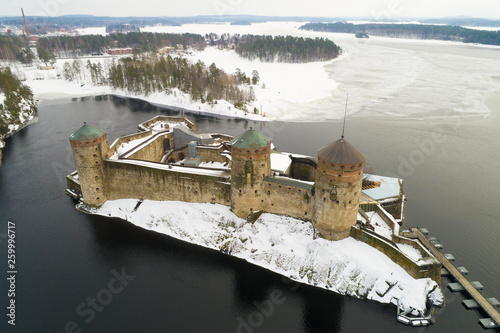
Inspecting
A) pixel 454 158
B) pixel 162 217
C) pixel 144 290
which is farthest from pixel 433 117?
pixel 144 290

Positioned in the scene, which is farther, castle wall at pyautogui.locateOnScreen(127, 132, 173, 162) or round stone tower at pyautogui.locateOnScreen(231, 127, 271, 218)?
castle wall at pyautogui.locateOnScreen(127, 132, 173, 162)

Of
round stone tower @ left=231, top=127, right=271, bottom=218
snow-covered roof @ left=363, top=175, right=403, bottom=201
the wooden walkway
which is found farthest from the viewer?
snow-covered roof @ left=363, top=175, right=403, bottom=201

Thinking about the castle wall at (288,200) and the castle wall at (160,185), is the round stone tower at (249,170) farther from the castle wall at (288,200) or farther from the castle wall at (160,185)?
the castle wall at (160,185)

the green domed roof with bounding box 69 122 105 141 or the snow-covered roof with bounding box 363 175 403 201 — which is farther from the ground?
the green domed roof with bounding box 69 122 105 141

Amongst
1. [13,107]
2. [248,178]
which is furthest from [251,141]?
[13,107]

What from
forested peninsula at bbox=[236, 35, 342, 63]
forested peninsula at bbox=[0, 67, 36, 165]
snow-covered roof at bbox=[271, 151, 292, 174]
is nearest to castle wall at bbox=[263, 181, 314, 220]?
snow-covered roof at bbox=[271, 151, 292, 174]

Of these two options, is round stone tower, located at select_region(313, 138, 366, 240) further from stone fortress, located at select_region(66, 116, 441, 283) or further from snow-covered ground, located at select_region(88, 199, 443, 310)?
snow-covered ground, located at select_region(88, 199, 443, 310)

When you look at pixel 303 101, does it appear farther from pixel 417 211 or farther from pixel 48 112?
pixel 48 112

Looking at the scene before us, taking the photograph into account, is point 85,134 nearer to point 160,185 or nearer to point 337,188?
point 160,185
